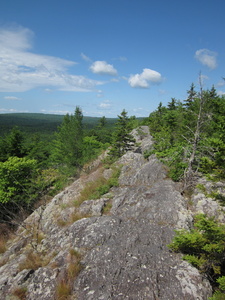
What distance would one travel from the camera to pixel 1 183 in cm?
1538

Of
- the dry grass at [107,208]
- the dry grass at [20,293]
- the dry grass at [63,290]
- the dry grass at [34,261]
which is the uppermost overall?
the dry grass at [107,208]

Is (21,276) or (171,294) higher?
(171,294)

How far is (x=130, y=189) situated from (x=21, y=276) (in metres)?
6.96

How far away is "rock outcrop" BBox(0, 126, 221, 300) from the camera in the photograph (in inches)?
197

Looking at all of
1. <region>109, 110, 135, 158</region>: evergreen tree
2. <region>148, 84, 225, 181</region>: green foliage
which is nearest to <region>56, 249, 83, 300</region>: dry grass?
<region>148, 84, 225, 181</region>: green foliage

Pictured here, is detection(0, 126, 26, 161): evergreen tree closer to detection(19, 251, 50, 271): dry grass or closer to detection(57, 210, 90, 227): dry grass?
detection(57, 210, 90, 227): dry grass

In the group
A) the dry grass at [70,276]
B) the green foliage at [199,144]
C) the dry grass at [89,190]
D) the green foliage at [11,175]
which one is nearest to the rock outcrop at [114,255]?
the dry grass at [70,276]

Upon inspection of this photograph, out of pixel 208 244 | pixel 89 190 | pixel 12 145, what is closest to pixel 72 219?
pixel 89 190

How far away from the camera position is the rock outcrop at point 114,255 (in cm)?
500

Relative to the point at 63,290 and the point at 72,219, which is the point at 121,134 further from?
the point at 63,290

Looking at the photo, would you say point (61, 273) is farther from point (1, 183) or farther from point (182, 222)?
point (1, 183)

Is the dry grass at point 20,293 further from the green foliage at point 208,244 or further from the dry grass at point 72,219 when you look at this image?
the green foliage at point 208,244

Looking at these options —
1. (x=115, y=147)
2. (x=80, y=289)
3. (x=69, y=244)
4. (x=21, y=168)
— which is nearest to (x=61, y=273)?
(x=80, y=289)

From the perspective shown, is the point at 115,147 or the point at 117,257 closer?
the point at 117,257
